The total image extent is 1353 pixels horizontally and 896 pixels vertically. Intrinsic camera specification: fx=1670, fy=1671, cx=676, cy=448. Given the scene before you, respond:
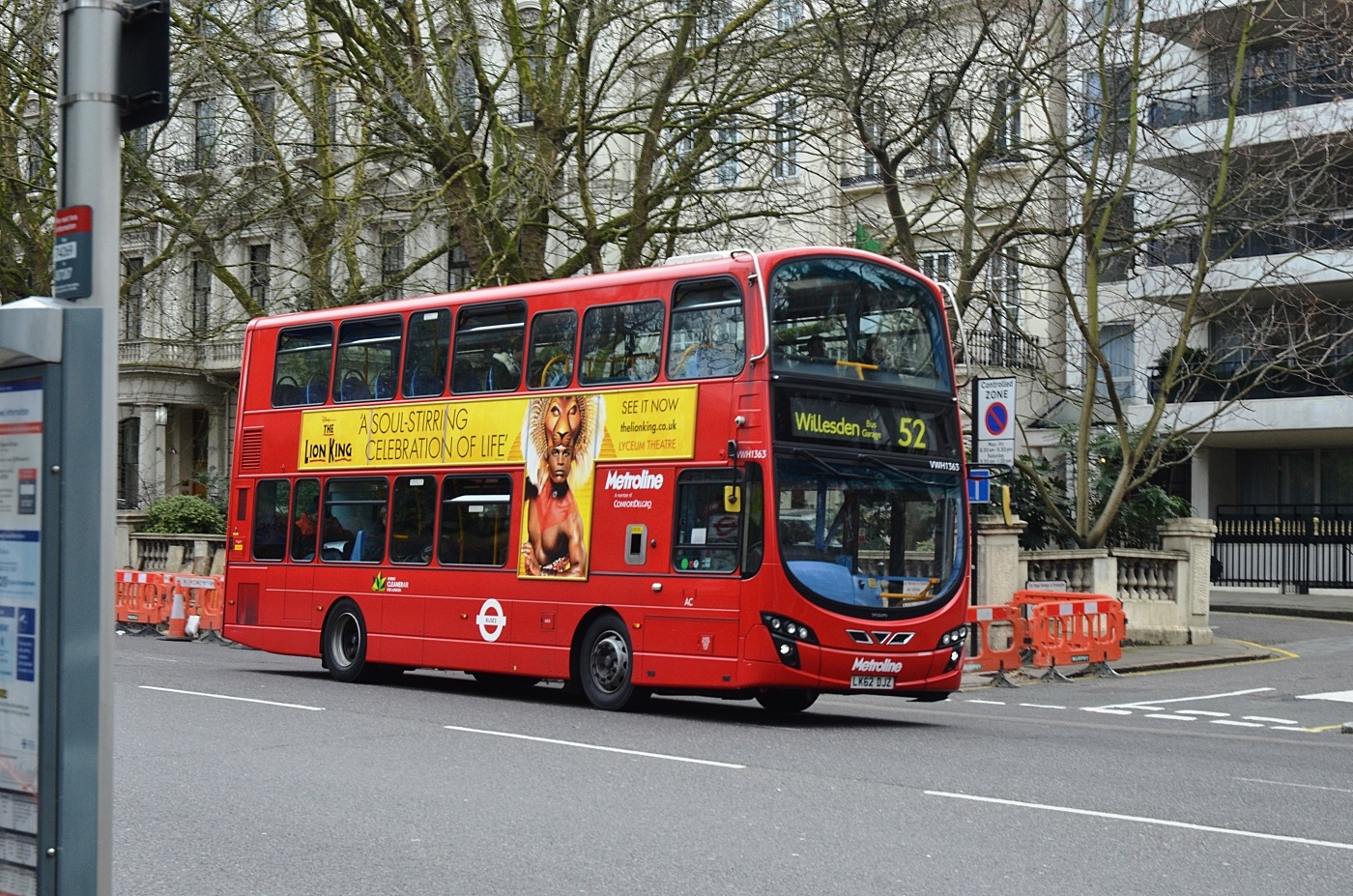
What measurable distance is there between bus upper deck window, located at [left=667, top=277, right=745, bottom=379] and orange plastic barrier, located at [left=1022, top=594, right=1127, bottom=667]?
7.46m

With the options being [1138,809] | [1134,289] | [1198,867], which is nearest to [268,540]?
[1138,809]

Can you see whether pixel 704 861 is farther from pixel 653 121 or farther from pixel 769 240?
pixel 769 240

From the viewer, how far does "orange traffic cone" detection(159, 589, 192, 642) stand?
27.9m

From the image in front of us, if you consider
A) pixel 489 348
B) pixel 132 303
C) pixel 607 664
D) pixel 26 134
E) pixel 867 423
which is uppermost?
pixel 26 134

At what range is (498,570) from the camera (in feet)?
55.4

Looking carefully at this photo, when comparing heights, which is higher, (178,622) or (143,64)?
(143,64)

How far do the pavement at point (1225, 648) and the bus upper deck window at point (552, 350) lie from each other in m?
6.70

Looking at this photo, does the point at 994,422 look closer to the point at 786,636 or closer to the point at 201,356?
the point at 786,636

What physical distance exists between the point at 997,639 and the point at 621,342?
7492 mm

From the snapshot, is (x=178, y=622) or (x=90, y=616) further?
(x=178, y=622)

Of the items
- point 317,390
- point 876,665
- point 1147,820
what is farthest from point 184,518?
point 1147,820

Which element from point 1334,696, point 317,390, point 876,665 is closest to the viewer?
point 876,665

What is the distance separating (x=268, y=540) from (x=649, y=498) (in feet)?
21.3

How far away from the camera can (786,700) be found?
15.9 metres
